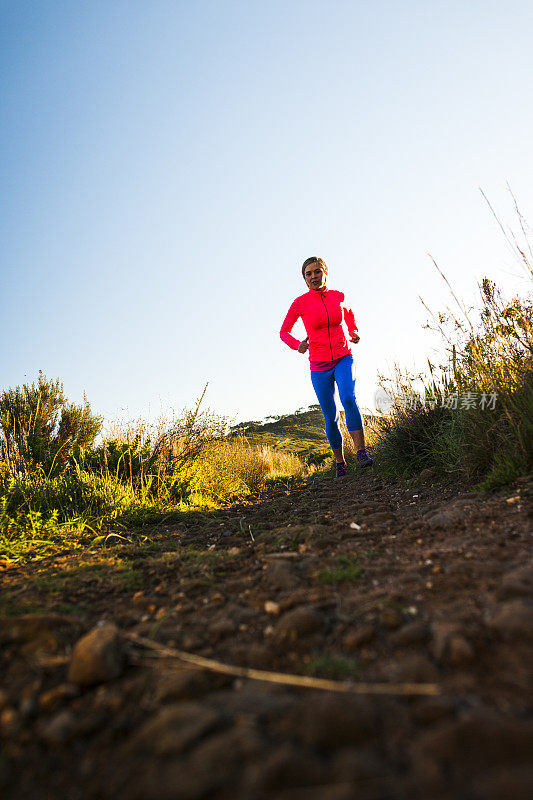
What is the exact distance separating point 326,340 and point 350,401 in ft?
2.56

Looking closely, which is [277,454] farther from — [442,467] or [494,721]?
[494,721]

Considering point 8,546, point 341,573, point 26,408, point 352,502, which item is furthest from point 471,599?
point 26,408

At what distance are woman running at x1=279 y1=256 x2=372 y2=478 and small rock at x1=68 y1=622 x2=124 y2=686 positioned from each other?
3.94m

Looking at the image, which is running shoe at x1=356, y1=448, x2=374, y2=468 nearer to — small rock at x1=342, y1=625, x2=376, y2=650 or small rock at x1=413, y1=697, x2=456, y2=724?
small rock at x1=342, y1=625, x2=376, y2=650

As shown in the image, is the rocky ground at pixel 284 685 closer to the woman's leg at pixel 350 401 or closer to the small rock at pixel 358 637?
the small rock at pixel 358 637

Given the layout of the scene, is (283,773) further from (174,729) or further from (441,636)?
(441,636)

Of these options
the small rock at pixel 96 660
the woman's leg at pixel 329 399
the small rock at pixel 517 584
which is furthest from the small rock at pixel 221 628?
the woman's leg at pixel 329 399

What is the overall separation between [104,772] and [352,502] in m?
2.90

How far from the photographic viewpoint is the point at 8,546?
2557 mm

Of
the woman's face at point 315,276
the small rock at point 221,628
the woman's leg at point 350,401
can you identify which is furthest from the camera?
the woman's face at point 315,276

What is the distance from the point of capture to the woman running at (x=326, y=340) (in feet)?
16.1

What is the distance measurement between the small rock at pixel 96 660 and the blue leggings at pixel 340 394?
393cm

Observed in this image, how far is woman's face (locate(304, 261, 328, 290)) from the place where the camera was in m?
5.05

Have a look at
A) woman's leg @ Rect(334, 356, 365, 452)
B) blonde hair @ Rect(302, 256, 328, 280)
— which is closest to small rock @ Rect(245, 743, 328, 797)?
woman's leg @ Rect(334, 356, 365, 452)
